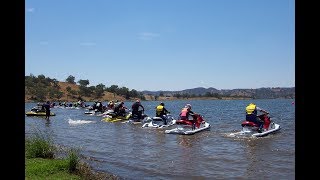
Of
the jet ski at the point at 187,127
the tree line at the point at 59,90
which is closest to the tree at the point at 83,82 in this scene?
the tree line at the point at 59,90

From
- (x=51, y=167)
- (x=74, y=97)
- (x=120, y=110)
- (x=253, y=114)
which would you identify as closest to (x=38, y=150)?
(x=51, y=167)

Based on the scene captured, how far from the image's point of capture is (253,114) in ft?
65.9

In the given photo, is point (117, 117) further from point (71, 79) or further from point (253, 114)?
point (71, 79)

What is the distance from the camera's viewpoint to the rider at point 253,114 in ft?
65.2

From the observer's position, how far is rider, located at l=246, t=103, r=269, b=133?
→ 19.9 meters

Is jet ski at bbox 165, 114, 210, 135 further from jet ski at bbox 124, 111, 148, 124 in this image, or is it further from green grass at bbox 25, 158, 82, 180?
green grass at bbox 25, 158, 82, 180

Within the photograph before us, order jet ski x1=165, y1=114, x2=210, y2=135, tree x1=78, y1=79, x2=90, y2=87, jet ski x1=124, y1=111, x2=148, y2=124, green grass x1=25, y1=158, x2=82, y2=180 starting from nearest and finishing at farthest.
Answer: green grass x1=25, y1=158, x2=82, y2=180
jet ski x1=165, y1=114, x2=210, y2=135
jet ski x1=124, y1=111, x2=148, y2=124
tree x1=78, y1=79, x2=90, y2=87

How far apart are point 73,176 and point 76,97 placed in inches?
4389

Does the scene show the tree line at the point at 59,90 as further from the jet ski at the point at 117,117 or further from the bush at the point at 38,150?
the bush at the point at 38,150

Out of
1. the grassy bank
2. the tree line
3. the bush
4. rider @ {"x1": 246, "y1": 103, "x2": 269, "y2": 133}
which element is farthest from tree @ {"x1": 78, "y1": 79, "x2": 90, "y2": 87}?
the grassy bank

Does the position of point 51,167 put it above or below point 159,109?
below

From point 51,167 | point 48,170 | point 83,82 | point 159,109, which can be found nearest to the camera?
A: point 48,170

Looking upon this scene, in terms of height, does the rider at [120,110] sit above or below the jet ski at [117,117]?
above
